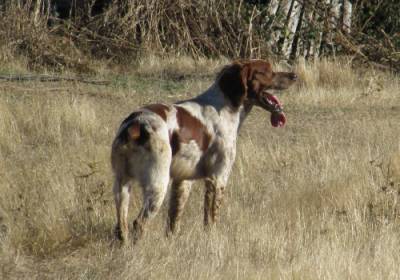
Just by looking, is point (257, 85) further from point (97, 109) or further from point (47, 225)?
point (97, 109)

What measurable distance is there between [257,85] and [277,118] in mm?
334

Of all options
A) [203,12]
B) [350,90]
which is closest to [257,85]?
[350,90]

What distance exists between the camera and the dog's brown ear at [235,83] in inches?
313

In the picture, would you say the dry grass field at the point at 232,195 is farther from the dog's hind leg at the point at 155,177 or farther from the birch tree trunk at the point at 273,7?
the birch tree trunk at the point at 273,7

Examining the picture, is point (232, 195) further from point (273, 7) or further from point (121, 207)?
point (273, 7)

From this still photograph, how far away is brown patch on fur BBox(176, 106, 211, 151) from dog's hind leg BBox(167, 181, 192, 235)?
1.18 feet

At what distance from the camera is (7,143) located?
33.6 feet

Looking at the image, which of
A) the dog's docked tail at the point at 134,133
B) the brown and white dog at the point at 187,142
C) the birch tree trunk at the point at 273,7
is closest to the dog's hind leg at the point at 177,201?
the brown and white dog at the point at 187,142

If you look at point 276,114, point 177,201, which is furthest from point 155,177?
point 276,114

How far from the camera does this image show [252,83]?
803 cm

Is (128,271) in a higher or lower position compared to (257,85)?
lower

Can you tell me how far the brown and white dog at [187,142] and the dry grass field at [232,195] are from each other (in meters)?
0.25

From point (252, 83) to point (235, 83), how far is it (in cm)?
13

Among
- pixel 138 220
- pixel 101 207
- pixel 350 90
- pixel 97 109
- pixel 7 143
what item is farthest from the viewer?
pixel 350 90
